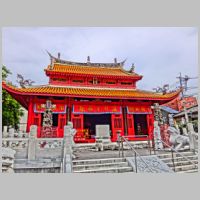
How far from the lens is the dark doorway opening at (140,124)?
32.7 ft

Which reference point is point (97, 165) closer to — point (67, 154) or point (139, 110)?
point (67, 154)

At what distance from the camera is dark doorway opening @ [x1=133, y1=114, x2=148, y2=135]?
998 cm

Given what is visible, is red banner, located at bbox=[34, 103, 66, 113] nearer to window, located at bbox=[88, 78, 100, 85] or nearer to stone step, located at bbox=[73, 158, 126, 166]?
window, located at bbox=[88, 78, 100, 85]

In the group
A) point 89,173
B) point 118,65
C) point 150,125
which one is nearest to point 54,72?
point 118,65

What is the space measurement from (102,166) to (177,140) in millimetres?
3270

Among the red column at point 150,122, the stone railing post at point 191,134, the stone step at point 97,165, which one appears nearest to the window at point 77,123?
the red column at point 150,122

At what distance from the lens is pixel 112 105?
9445 millimetres

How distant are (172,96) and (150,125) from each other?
178 cm

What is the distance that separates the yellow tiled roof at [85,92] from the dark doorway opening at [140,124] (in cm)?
125

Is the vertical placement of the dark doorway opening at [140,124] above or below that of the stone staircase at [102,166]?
above

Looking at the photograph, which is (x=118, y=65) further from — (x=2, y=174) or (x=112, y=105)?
(x=2, y=174)

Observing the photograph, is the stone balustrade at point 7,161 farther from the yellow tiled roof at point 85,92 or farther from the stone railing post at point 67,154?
the yellow tiled roof at point 85,92

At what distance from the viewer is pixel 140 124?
10.3 m

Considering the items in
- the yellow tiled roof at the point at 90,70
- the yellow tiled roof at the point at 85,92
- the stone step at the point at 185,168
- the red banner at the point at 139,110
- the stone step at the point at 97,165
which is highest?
the yellow tiled roof at the point at 90,70
